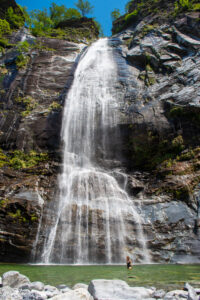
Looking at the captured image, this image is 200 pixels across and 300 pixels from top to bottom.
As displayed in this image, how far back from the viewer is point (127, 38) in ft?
88.8

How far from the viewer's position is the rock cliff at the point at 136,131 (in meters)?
10.7

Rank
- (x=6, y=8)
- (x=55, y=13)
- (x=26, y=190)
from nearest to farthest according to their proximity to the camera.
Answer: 1. (x=26, y=190)
2. (x=6, y=8)
3. (x=55, y=13)

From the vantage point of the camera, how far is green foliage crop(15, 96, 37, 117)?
720 inches

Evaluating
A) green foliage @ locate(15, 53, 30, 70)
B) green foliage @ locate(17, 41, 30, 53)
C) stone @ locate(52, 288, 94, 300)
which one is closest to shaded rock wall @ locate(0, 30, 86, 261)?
green foliage @ locate(15, 53, 30, 70)

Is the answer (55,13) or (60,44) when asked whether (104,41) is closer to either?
(60,44)

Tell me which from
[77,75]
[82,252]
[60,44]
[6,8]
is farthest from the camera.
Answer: [6,8]

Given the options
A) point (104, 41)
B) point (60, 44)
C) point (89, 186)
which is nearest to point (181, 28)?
point (104, 41)

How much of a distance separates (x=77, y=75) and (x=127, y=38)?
991 cm

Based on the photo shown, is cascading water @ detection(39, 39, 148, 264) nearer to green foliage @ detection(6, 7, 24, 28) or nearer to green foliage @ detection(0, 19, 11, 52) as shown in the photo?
green foliage @ detection(0, 19, 11, 52)

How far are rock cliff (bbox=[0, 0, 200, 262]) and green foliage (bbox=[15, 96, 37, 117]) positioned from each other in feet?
0.28

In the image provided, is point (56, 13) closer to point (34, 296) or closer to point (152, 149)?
point (152, 149)

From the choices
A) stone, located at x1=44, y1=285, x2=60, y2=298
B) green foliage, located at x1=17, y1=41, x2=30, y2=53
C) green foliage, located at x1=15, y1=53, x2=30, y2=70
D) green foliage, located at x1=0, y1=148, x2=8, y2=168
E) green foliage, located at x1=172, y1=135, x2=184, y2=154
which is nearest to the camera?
stone, located at x1=44, y1=285, x2=60, y2=298

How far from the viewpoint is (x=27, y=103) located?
754 inches

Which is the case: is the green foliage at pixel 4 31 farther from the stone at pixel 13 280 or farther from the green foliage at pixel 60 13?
the stone at pixel 13 280
